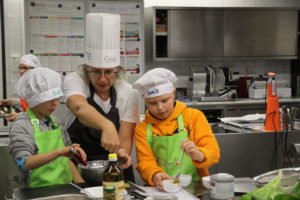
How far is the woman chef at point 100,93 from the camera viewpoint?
8.04 ft

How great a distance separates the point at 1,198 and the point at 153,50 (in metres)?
2.71

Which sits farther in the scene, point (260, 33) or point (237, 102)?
point (260, 33)

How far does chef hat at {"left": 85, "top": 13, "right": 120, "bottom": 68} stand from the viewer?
2.46m

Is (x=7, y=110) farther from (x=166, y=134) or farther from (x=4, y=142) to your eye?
(x=166, y=134)

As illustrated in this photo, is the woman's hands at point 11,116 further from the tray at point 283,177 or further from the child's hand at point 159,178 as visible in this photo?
the tray at point 283,177

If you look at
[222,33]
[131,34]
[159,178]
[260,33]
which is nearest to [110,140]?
[159,178]

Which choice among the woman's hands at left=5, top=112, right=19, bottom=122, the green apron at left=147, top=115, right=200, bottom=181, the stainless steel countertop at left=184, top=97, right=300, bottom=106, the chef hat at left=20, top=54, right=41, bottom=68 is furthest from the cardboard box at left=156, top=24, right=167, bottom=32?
the green apron at left=147, top=115, right=200, bottom=181

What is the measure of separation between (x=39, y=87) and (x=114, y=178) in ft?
2.44

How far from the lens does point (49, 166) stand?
2.28 m

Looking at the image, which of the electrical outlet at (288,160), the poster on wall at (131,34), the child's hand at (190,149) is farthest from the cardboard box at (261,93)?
the child's hand at (190,149)

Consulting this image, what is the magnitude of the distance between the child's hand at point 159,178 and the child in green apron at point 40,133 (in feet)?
1.40

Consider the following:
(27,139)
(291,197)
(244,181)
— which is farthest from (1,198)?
(291,197)

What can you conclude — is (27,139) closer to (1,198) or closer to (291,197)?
(291,197)

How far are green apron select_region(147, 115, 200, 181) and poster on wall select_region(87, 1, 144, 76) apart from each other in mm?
3192
